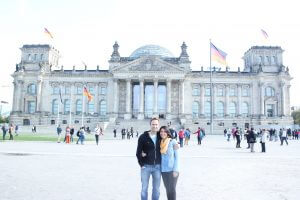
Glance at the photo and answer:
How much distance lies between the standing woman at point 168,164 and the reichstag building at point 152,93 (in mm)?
72706

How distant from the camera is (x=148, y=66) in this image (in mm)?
78812

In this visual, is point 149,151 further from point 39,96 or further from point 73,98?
point 39,96

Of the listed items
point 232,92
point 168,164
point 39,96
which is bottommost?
point 168,164

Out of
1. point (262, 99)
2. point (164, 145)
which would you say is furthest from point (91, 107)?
point (164, 145)

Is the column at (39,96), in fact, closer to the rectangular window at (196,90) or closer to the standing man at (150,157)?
the rectangular window at (196,90)

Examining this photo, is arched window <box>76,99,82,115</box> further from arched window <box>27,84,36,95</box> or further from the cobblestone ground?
the cobblestone ground

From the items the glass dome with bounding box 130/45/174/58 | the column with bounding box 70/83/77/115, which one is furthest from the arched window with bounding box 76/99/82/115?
the glass dome with bounding box 130/45/174/58

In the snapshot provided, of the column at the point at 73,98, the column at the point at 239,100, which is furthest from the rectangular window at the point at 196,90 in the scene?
the column at the point at 73,98

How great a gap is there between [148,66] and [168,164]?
7272 cm

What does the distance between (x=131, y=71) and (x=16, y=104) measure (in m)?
32.2

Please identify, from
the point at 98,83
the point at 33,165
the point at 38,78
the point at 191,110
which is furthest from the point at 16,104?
the point at 33,165

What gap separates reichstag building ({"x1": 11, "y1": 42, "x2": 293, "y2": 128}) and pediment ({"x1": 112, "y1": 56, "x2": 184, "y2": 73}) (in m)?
1.61

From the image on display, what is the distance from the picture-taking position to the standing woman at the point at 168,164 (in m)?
6.74

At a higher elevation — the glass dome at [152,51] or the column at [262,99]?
the glass dome at [152,51]
